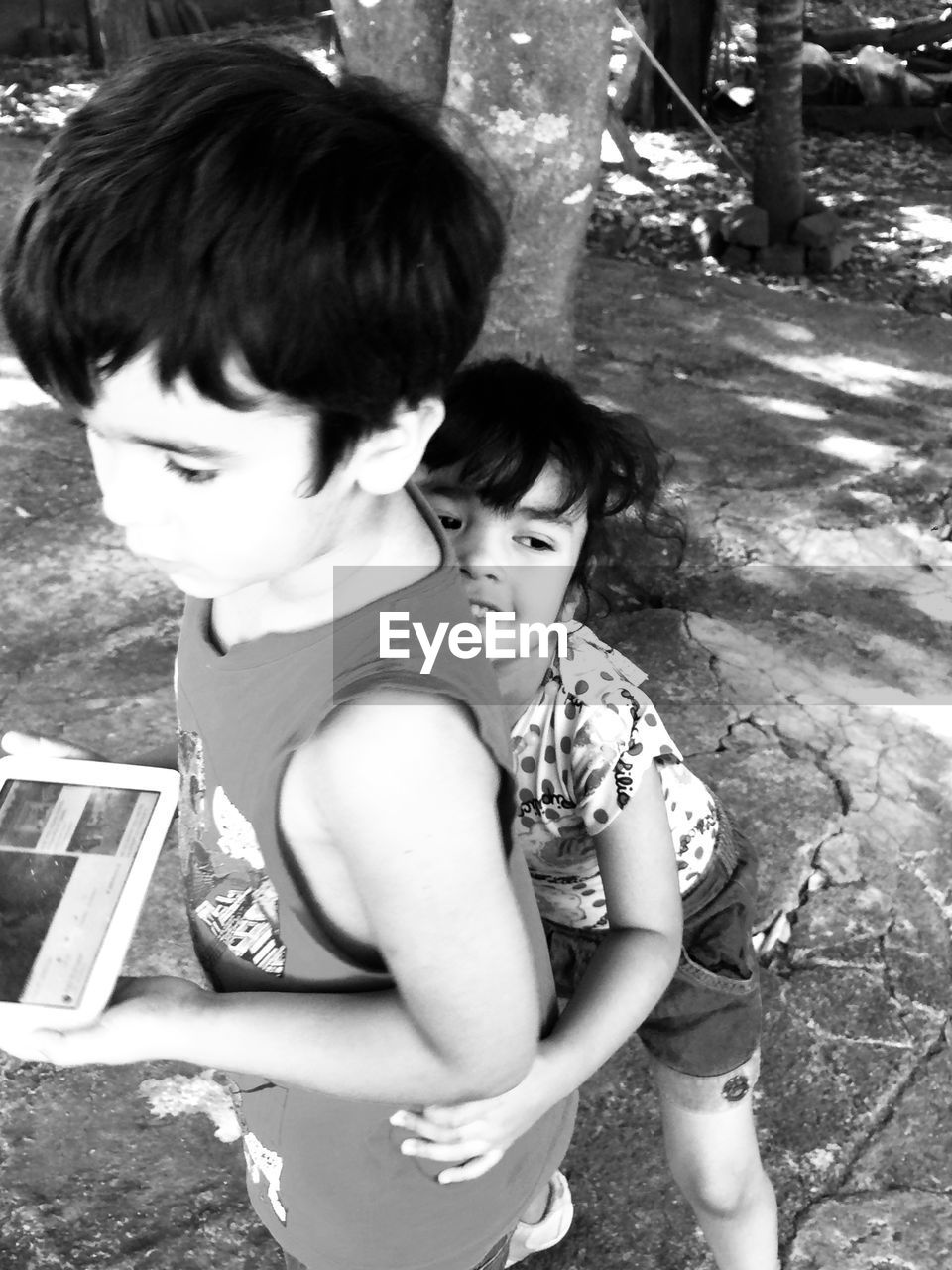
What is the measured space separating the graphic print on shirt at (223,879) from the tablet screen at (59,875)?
58 millimetres

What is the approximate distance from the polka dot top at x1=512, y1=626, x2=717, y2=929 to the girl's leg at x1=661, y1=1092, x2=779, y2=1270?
0.27 meters

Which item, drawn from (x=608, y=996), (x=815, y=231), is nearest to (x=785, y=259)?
(x=815, y=231)

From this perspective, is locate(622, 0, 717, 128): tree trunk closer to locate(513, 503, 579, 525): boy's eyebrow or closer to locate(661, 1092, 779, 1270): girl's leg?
locate(513, 503, 579, 525): boy's eyebrow

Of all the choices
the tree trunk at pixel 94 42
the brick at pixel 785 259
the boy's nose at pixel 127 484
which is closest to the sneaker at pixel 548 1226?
the boy's nose at pixel 127 484

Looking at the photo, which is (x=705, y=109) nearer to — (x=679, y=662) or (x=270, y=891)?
(x=679, y=662)

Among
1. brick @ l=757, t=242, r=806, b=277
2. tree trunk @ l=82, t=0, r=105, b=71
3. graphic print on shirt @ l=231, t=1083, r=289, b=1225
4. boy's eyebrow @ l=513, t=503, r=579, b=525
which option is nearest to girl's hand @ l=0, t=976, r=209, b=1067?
graphic print on shirt @ l=231, t=1083, r=289, b=1225

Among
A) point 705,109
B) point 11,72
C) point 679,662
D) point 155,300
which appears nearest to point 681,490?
point 679,662

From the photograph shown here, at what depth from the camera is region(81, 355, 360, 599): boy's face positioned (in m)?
0.79

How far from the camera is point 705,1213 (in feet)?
5.18

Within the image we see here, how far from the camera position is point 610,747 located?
4.21 feet

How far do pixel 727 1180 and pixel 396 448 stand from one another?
1.05m

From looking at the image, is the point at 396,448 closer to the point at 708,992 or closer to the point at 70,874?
the point at 70,874

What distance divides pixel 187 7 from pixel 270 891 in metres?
8.24

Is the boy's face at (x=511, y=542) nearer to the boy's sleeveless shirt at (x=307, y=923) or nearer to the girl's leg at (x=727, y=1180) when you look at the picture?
the boy's sleeveless shirt at (x=307, y=923)
